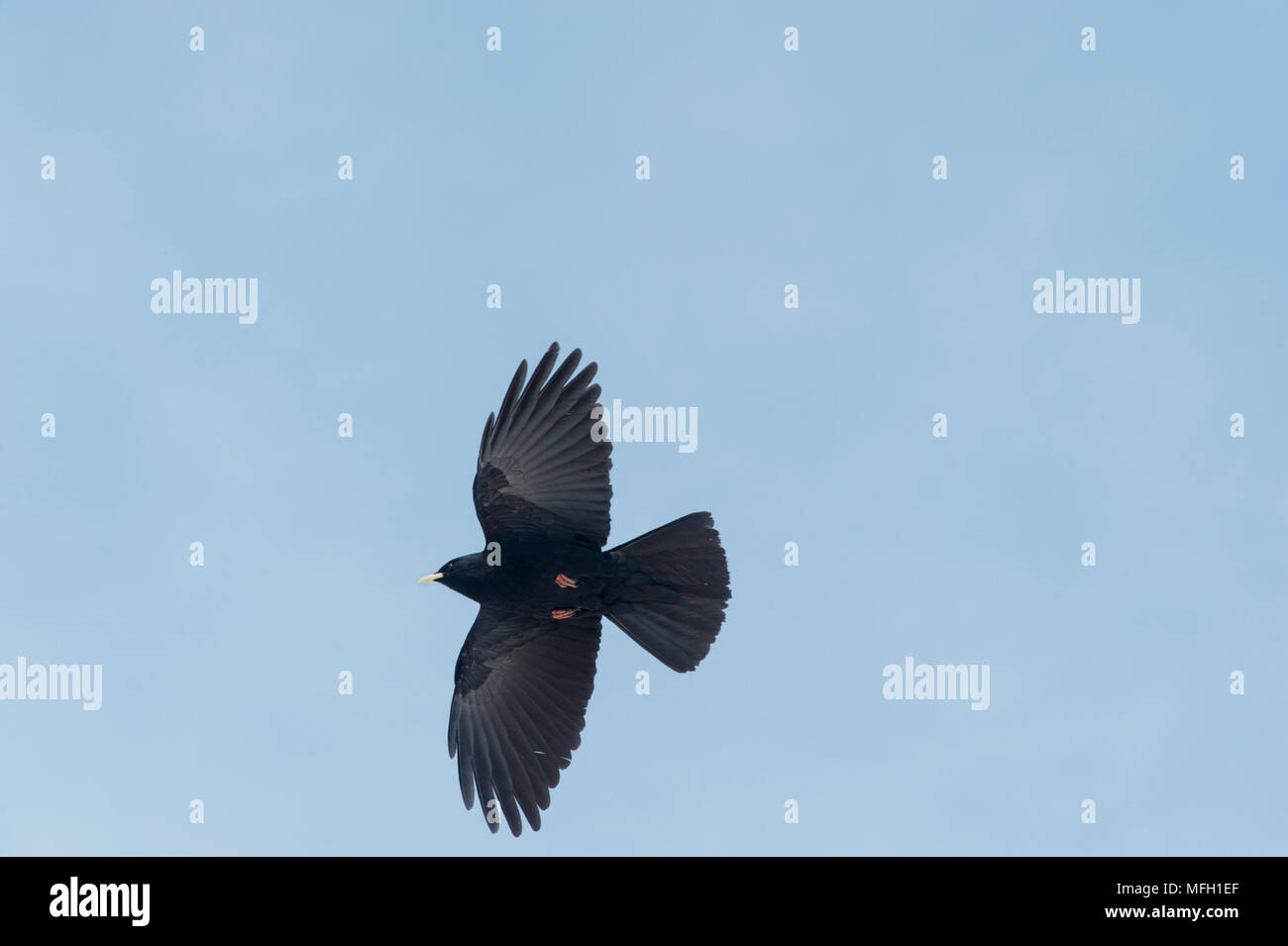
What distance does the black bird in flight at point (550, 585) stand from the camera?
55.4ft

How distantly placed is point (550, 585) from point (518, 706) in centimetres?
183

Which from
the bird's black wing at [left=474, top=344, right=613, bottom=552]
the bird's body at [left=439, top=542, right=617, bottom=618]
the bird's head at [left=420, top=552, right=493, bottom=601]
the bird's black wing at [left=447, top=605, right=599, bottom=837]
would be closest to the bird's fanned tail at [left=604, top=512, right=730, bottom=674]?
the bird's body at [left=439, top=542, right=617, bottom=618]

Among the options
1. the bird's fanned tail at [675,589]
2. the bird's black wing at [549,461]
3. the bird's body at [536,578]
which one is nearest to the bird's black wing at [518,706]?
the bird's body at [536,578]

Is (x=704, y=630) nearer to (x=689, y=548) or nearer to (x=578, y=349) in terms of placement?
(x=689, y=548)

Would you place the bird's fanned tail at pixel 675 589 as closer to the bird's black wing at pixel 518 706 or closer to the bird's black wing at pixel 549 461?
the bird's black wing at pixel 549 461

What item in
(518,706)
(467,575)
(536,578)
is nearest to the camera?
(536,578)

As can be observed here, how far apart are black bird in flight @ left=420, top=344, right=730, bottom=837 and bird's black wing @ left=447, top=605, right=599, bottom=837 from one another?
2 centimetres

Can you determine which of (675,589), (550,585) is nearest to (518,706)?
(550,585)

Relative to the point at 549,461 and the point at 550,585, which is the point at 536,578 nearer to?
the point at 550,585

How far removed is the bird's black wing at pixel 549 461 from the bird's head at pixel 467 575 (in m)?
0.66

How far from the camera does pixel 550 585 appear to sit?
17281mm

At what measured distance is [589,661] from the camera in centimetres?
1812

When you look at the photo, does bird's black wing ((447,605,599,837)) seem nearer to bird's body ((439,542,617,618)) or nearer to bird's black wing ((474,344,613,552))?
bird's body ((439,542,617,618))

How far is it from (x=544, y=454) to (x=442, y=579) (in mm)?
2114
